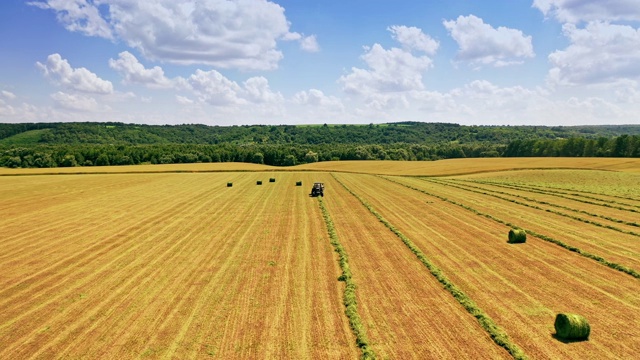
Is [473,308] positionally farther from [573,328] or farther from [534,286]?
[534,286]

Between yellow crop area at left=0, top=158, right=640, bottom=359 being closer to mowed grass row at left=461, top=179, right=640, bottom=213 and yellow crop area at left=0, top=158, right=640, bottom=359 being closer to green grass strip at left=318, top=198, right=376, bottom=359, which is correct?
green grass strip at left=318, top=198, right=376, bottom=359

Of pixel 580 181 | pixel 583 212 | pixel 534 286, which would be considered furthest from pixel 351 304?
pixel 580 181

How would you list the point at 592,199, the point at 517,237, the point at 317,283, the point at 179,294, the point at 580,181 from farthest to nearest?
the point at 580,181 → the point at 592,199 → the point at 517,237 → the point at 317,283 → the point at 179,294

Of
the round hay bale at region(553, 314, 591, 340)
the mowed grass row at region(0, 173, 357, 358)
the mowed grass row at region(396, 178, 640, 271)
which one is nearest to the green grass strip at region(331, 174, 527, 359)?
the round hay bale at region(553, 314, 591, 340)

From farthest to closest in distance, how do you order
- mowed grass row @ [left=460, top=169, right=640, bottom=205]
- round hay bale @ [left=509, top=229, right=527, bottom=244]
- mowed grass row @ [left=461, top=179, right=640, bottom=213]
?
mowed grass row @ [left=460, top=169, right=640, bottom=205]
mowed grass row @ [left=461, top=179, right=640, bottom=213]
round hay bale @ [left=509, top=229, right=527, bottom=244]

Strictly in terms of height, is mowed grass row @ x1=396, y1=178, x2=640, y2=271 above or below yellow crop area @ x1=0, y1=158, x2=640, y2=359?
below

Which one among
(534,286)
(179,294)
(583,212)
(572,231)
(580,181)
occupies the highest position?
(179,294)
